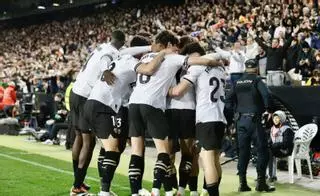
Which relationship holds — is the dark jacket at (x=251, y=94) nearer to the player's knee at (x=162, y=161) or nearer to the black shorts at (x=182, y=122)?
the black shorts at (x=182, y=122)

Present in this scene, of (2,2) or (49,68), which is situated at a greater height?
(2,2)

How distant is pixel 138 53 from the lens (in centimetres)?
732

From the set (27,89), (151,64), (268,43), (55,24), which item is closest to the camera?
(151,64)

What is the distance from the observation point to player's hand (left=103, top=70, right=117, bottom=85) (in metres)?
7.31

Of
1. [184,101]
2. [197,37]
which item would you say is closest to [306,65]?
[197,37]

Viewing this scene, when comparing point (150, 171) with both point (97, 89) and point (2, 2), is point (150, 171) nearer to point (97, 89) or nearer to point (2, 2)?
point (97, 89)

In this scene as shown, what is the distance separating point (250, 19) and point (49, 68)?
14.0 metres

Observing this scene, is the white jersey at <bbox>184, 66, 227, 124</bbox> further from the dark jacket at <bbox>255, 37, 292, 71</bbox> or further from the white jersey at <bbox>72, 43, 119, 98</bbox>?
the dark jacket at <bbox>255, 37, 292, 71</bbox>

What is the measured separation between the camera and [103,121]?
7.27 metres

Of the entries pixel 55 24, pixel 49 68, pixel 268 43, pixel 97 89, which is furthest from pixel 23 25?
pixel 97 89

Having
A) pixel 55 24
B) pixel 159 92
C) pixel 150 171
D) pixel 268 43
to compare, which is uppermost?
pixel 55 24

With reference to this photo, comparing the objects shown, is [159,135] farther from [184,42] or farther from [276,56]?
[276,56]

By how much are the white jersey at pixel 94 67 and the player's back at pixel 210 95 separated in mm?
1207

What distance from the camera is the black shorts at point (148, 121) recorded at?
22.4ft
